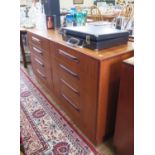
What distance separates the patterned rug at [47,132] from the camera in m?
1.27

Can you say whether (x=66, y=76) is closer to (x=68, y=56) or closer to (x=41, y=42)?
(x=68, y=56)

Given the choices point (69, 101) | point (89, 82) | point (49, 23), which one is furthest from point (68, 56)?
point (49, 23)

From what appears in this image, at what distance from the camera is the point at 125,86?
3.03 feet

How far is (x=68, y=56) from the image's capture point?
122cm

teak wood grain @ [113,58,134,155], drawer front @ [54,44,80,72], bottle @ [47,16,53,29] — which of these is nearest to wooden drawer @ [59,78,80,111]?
drawer front @ [54,44,80,72]

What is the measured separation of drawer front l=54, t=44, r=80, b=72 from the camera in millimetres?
1133

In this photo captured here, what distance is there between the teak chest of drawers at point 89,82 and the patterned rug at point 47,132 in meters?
0.10

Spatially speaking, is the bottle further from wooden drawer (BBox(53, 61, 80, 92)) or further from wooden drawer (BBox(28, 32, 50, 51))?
A: wooden drawer (BBox(53, 61, 80, 92))

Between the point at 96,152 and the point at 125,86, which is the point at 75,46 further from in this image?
the point at 96,152

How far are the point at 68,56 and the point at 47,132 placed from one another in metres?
0.76
